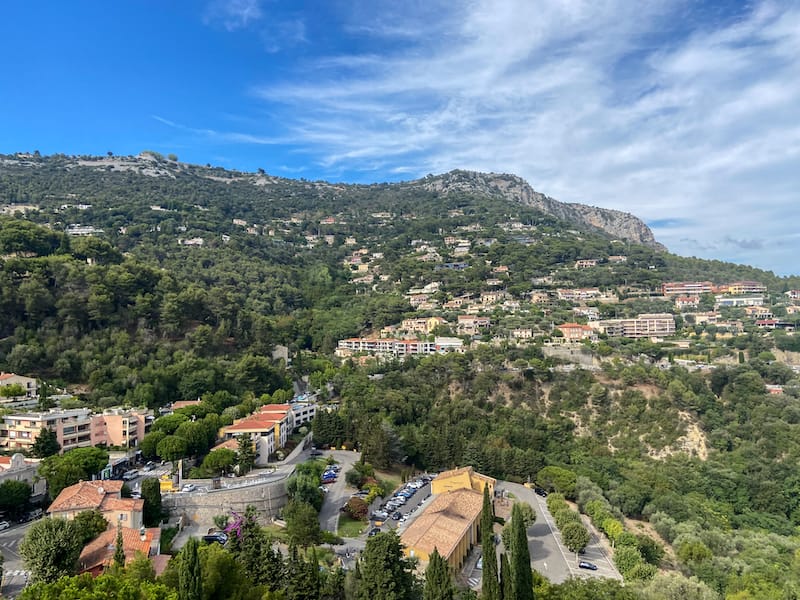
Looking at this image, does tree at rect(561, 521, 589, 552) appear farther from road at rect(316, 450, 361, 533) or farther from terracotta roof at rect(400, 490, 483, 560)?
road at rect(316, 450, 361, 533)

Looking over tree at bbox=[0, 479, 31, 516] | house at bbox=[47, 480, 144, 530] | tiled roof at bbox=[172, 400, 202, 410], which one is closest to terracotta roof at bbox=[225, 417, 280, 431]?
tiled roof at bbox=[172, 400, 202, 410]

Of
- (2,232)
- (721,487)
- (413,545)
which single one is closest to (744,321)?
(721,487)

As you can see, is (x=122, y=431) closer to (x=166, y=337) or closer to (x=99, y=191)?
(x=166, y=337)

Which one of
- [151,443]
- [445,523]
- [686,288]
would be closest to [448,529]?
[445,523]

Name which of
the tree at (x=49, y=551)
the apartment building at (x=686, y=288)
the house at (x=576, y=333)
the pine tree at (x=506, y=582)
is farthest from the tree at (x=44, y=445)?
the apartment building at (x=686, y=288)

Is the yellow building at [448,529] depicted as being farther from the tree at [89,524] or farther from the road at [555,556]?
the tree at [89,524]

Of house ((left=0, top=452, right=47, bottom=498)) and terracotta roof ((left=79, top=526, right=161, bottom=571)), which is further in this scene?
house ((left=0, top=452, right=47, bottom=498))

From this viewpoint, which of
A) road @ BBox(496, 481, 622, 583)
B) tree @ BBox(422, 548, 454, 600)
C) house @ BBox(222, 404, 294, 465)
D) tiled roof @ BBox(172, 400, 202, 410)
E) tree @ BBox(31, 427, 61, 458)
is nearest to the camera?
tree @ BBox(422, 548, 454, 600)
